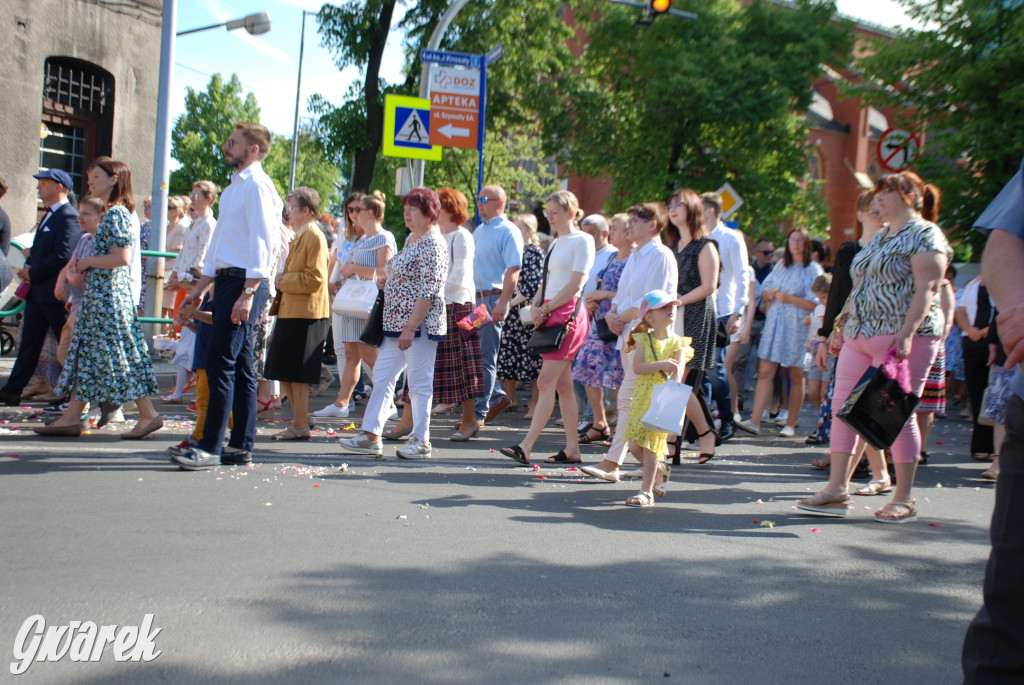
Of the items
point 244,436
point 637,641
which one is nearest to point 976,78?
point 244,436

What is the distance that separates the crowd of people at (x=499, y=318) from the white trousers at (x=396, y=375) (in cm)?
2

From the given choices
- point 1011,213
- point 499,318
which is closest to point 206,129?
point 499,318

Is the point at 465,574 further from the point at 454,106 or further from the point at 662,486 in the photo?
the point at 454,106

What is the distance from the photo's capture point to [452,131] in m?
14.5

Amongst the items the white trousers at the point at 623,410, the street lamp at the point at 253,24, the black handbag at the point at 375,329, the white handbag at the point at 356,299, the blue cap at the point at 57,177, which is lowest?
the white trousers at the point at 623,410

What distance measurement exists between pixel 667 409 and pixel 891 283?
149 centimetres

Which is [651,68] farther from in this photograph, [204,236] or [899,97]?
[204,236]

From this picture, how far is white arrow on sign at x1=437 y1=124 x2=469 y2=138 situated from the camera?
14453mm

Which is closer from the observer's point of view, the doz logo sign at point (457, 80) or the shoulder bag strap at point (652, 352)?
the shoulder bag strap at point (652, 352)

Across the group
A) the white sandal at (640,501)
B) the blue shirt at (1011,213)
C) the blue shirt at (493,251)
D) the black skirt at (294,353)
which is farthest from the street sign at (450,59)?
the blue shirt at (1011,213)

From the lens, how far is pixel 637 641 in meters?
3.66

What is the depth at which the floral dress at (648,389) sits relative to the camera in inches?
239

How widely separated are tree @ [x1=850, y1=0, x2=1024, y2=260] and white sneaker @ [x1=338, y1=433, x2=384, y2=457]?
22122 millimetres

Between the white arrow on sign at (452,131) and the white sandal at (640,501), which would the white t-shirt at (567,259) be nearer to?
the white sandal at (640,501)
